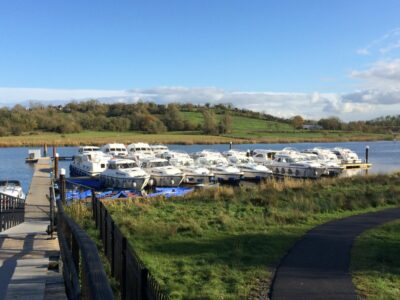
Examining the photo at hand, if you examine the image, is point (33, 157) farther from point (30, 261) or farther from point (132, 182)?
Answer: point (30, 261)

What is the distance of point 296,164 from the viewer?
4734cm

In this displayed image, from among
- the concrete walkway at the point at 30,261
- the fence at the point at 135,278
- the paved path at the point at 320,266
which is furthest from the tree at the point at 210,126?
the fence at the point at 135,278

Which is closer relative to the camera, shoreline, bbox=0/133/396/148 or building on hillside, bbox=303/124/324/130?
shoreline, bbox=0/133/396/148

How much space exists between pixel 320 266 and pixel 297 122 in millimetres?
168760

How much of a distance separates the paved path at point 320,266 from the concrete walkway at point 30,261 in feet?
13.9

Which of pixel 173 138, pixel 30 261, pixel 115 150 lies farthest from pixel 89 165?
pixel 173 138

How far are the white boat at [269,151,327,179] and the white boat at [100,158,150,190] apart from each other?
52.3ft

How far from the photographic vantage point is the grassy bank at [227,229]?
980 centimetres

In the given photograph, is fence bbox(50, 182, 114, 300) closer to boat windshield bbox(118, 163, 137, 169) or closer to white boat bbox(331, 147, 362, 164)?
boat windshield bbox(118, 163, 137, 169)

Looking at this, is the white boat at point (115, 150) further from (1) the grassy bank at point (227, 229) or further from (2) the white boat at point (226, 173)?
(1) the grassy bank at point (227, 229)

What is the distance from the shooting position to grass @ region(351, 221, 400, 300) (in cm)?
912

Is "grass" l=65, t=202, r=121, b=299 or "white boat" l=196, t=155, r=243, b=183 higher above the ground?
"grass" l=65, t=202, r=121, b=299

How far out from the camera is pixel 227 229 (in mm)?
15039

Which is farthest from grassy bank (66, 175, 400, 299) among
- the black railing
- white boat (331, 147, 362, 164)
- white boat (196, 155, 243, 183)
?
white boat (331, 147, 362, 164)
